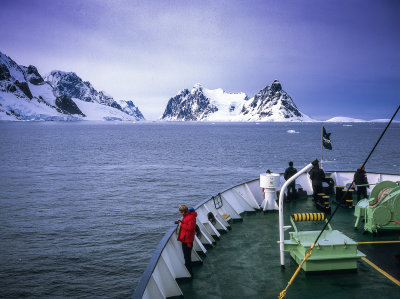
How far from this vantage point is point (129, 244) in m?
19.5

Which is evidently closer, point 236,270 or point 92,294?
point 236,270

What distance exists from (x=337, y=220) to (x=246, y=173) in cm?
3438

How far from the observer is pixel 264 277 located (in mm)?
7887

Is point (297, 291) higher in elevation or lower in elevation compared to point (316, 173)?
lower

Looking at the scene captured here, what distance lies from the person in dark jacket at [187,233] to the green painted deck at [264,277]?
0.52 metres

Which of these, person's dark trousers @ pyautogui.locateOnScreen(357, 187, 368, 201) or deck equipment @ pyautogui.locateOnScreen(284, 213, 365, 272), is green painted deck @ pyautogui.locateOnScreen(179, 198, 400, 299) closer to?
deck equipment @ pyautogui.locateOnScreen(284, 213, 365, 272)

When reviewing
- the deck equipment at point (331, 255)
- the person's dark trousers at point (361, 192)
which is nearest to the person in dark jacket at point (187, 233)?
the deck equipment at point (331, 255)

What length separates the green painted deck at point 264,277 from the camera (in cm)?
706

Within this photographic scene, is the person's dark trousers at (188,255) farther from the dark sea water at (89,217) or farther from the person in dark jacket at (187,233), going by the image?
the dark sea water at (89,217)

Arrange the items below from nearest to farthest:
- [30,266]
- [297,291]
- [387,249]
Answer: [297,291], [387,249], [30,266]

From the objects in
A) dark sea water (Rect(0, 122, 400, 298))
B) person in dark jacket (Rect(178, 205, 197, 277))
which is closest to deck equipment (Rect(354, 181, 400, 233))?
person in dark jacket (Rect(178, 205, 197, 277))

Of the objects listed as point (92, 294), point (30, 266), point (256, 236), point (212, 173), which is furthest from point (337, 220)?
point (212, 173)

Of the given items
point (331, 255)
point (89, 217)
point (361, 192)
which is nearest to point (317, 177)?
point (361, 192)

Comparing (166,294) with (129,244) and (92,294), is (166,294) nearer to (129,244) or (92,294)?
(92,294)
